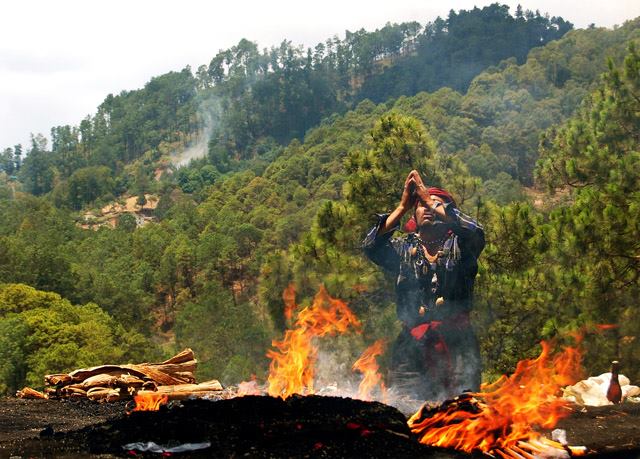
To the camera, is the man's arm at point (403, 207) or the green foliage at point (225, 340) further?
the green foliage at point (225, 340)

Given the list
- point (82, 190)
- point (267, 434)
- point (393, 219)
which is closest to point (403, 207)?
point (393, 219)

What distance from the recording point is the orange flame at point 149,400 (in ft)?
43.0

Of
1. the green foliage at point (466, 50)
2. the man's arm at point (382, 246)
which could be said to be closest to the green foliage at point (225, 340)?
the man's arm at point (382, 246)

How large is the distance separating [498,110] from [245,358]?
70348 millimetres

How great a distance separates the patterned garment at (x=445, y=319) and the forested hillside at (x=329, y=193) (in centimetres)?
373

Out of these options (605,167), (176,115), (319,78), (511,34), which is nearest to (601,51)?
(511,34)

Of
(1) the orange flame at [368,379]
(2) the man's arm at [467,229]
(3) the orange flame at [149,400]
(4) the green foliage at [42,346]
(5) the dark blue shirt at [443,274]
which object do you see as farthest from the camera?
(4) the green foliage at [42,346]

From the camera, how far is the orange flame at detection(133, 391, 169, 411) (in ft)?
43.0

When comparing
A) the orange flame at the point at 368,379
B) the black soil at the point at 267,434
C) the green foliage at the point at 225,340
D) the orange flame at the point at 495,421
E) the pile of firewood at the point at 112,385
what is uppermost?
the black soil at the point at 267,434

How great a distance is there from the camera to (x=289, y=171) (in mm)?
96000

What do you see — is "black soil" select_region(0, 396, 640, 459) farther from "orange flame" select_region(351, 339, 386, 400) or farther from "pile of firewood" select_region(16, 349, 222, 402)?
"orange flame" select_region(351, 339, 386, 400)

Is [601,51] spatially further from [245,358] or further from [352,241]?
[352,241]

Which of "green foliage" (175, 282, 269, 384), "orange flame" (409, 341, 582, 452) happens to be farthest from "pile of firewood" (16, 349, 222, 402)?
"green foliage" (175, 282, 269, 384)

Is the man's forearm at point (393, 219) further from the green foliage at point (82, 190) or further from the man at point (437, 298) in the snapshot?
the green foliage at point (82, 190)
